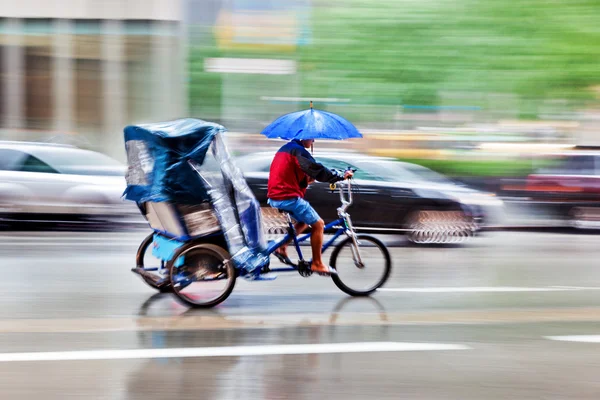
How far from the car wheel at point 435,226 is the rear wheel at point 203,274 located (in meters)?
5.90

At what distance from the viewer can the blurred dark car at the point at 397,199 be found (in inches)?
508

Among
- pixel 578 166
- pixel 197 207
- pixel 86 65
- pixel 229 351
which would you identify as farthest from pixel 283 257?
pixel 86 65

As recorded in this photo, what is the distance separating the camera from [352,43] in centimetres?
2081

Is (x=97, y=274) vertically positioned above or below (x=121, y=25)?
below

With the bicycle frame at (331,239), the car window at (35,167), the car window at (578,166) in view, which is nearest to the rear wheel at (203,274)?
the bicycle frame at (331,239)

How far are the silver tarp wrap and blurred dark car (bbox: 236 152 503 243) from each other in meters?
5.39

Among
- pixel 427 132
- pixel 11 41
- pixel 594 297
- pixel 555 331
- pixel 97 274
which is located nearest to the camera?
pixel 555 331

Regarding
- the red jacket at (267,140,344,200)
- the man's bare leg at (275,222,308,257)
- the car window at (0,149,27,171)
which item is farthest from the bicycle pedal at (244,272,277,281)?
the car window at (0,149,27,171)

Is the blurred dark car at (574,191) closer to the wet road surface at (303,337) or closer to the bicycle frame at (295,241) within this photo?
the wet road surface at (303,337)

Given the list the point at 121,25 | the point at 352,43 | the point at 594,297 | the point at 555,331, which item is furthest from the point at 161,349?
the point at 121,25

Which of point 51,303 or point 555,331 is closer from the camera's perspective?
point 555,331

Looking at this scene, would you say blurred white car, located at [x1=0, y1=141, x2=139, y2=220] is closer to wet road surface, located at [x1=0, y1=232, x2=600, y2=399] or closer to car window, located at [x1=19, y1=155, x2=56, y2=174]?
car window, located at [x1=19, y1=155, x2=56, y2=174]

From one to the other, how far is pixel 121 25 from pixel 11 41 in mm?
3221

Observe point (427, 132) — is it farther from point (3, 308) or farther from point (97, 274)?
point (3, 308)
